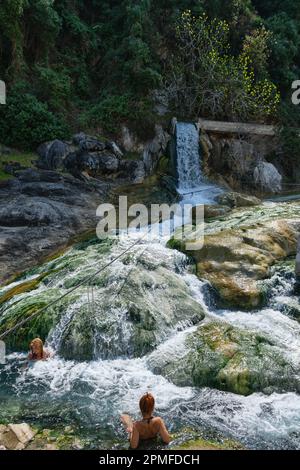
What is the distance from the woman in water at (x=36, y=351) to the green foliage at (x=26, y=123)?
510 inches

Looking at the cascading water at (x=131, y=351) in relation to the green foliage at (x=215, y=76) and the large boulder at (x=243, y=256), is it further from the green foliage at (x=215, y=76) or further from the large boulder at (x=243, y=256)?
the green foliage at (x=215, y=76)

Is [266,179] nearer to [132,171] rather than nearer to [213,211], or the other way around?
[132,171]

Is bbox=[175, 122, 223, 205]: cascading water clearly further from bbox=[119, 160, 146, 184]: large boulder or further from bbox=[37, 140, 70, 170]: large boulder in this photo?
bbox=[37, 140, 70, 170]: large boulder

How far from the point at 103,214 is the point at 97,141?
5204 mm


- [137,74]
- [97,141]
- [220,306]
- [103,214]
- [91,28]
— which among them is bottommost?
[220,306]

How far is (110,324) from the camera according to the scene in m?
7.52

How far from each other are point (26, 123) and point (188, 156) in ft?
25.4

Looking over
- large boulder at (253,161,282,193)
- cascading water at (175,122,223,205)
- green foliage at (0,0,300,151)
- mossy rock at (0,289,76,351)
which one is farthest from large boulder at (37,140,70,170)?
mossy rock at (0,289,76,351)

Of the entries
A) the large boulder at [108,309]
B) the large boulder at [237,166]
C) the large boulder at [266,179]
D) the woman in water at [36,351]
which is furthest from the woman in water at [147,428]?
the large boulder at [266,179]

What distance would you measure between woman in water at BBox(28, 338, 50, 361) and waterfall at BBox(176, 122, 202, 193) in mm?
12910

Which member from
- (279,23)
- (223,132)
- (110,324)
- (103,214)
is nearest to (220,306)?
(110,324)

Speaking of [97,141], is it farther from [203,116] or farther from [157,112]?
[203,116]

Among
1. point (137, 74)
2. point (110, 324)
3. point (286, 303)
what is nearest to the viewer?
point (110, 324)

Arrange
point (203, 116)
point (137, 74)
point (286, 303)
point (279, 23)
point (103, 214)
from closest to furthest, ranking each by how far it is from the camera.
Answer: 1. point (286, 303)
2. point (103, 214)
3. point (137, 74)
4. point (203, 116)
5. point (279, 23)
